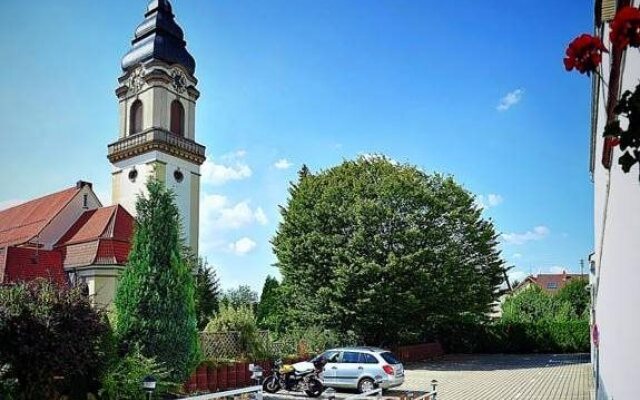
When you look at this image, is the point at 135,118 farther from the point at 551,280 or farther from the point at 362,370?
the point at 551,280

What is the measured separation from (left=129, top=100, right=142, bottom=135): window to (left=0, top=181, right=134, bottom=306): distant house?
19.9 feet

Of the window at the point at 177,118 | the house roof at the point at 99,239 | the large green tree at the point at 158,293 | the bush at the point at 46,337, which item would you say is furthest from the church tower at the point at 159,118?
the bush at the point at 46,337

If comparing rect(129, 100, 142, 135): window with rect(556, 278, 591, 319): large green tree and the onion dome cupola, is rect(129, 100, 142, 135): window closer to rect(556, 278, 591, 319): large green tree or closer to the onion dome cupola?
the onion dome cupola

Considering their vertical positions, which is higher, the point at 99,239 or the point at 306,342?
the point at 99,239

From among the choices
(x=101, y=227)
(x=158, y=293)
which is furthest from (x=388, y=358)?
(x=101, y=227)

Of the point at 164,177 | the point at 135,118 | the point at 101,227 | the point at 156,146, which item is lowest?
the point at 101,227

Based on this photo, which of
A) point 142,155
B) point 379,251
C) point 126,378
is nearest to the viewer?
point 126,378

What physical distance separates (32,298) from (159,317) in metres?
4.11

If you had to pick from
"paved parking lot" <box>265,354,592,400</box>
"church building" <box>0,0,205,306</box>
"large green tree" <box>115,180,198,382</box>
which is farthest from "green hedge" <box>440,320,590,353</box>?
"large green tree" <box>115,180,198,382</box>

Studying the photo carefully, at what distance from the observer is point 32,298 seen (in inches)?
432

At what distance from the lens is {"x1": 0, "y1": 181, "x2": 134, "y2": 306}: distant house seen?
30359 mm

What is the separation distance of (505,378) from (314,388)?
9.50m

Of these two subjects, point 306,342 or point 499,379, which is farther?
point 306,342

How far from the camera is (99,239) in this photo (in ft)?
104
